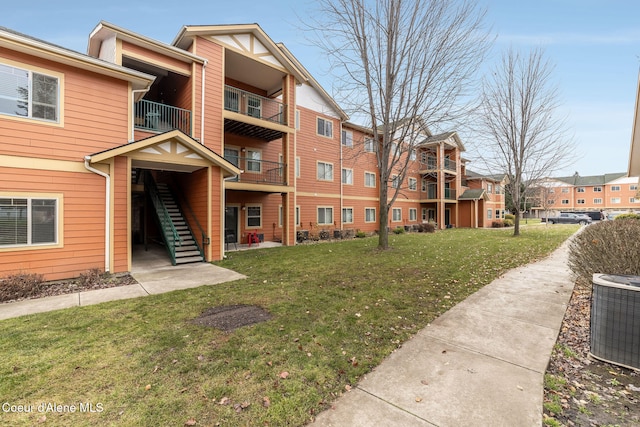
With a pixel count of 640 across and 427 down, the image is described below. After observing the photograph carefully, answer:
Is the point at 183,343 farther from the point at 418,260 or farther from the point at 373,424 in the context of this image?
the point at 418,260

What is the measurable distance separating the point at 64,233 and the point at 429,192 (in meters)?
28.8

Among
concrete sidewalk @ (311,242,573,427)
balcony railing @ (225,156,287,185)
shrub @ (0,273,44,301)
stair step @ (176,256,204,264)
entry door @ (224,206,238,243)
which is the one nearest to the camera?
concrete sidewalk @ (311,242,573,427)

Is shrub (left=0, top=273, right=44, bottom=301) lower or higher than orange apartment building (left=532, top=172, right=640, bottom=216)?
lower

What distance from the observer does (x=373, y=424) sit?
2.44m

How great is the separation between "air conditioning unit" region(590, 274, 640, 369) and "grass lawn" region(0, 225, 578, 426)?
2223 mm

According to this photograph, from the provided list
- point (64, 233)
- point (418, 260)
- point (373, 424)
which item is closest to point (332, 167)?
point (418, 260)

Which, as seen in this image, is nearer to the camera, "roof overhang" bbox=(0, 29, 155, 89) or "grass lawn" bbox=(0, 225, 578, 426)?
"grass lawn" bbox=(0, 225, 578, 426)

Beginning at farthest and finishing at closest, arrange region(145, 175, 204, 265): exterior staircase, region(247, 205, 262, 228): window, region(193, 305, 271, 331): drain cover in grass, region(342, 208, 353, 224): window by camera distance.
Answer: region(342, 208, 353, 224): window < region(247, 205, 262, 228): window < region(145, 175, 204, 265): exterior staircase < region(193, 305, 271, 331): drain cover in grass

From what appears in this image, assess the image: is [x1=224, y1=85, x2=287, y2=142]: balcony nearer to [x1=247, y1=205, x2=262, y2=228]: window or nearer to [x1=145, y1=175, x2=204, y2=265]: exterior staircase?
[x1=247, y1=205, x2=262, y2=228]: window

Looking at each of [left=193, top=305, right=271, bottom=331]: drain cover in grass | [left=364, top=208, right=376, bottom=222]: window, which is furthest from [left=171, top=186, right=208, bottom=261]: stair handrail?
[left=364, top=208, right=376, bottom=222]: window

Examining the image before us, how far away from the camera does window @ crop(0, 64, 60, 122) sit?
6.99 metres

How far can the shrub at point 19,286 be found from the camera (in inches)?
237

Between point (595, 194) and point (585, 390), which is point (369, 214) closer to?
point (585, 390)

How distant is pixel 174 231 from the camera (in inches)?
389
